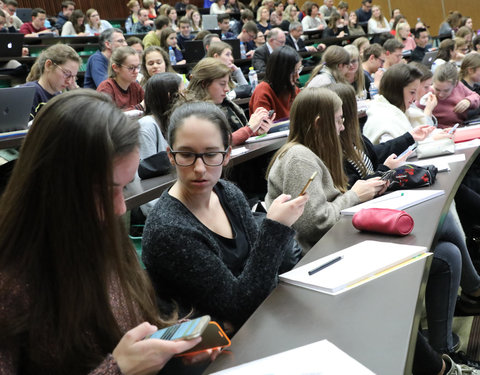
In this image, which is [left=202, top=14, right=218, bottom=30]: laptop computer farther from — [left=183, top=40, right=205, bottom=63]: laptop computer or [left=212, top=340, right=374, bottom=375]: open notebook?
[left=212, top=340, right=374, bottom=375]: open notebook

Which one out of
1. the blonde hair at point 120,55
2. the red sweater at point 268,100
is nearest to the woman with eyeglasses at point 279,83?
the red sweater at point 268,100

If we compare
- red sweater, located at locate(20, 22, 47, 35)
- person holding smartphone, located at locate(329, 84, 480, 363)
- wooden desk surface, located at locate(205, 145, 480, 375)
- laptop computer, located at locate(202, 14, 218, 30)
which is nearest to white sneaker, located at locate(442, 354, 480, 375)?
person holding smartphone, located at locate(329, 84, 480, 363)

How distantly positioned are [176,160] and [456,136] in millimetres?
2438

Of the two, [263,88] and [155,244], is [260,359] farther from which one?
[263,88]

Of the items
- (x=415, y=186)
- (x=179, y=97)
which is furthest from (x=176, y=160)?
(x=179, y=97)

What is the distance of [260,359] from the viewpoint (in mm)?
1027

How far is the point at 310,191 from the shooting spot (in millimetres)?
2053

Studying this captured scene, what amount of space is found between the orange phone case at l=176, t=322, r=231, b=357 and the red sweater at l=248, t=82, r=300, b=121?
3162 mm

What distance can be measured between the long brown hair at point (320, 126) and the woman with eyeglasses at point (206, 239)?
725 millimetres

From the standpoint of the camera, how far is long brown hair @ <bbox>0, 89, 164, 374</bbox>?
35.1 inches

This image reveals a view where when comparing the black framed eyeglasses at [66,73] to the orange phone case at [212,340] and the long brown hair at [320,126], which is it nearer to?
the long brown hair at [320,126]

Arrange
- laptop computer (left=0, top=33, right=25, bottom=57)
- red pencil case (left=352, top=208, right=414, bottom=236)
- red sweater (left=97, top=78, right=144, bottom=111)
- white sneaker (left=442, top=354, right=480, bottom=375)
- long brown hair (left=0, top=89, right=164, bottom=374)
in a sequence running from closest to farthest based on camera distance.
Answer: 1. long brown hair (left=0, top=89, right=164, bottom=374)
2. red pencil case (left=352, top=208, right=414, bottom=236)
3. white sneaker (left=442, top=354, right=480, bottom=375)
4. red sweater (left=97, top=78, right=144, bottom=111)
5. laptop computer (left=0, top=33, right=25, bottom=57)

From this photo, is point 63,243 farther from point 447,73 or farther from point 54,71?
point 447,73

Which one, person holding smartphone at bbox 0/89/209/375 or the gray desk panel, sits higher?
person holding smartphone at bbox 0/89/209/375
